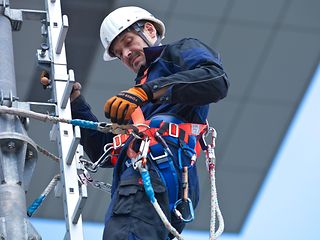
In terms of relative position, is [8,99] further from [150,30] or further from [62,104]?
[150,30]

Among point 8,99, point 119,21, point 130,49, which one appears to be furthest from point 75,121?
point 119,21

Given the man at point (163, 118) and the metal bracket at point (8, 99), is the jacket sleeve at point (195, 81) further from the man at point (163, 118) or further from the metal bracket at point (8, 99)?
the metal bracket at point (8, 99)

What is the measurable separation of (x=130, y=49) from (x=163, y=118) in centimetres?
57

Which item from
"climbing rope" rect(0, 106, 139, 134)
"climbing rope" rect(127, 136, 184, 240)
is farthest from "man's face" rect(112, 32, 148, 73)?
"climbing rope" rect(0, 106, 139, 134)

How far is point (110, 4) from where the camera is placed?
48.6 ft

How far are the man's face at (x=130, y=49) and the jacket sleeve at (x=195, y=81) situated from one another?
0.34 m

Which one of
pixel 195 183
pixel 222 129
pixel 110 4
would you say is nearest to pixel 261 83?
pixel 222 129

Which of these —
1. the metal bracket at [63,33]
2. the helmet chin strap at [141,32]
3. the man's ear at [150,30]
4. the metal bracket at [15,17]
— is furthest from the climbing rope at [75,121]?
the man's ear at [150,30]

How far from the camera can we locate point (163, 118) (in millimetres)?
7051

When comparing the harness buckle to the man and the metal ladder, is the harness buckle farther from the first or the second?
the metal ladder

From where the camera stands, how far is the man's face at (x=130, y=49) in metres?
7.41

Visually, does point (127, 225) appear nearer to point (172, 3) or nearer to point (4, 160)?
point (4, 160)

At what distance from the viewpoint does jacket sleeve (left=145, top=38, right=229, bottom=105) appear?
22.4 ft

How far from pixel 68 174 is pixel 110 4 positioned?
8.14 metres
